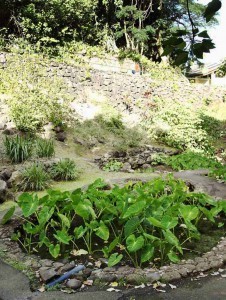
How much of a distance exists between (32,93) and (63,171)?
13.7ft

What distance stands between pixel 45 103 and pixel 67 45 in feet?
15.7

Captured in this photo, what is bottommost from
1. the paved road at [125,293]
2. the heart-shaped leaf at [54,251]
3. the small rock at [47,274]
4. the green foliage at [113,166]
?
the paved road at [125,293]

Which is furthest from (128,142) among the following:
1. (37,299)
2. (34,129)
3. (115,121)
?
(37,299)

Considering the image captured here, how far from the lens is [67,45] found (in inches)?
546

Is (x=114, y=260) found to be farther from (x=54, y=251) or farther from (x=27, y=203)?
(x=27, y=203)

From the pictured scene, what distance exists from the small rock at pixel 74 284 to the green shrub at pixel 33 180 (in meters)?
3.41

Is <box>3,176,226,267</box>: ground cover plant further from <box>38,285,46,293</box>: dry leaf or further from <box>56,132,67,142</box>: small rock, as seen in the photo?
<box>56,132,67,142</box>: small rock

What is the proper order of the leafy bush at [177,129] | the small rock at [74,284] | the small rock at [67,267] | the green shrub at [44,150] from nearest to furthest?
the small rock at [74,284] → the small rock at [67,267] → the green shrub at [44,150] → the leafy bush at [177,129]

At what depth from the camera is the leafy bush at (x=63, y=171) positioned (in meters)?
6.71

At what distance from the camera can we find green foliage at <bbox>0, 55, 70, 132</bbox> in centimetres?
909

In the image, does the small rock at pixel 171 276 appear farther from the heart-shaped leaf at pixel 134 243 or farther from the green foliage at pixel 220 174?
the green foliage at pixel 220 174

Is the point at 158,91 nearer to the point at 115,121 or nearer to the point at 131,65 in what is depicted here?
the point at 131,65

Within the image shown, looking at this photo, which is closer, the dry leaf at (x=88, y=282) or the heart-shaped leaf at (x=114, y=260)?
the dry leaf at (x=88, y=282)

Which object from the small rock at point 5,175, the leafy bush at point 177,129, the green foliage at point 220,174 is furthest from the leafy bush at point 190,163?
the small rock at point 5,175
